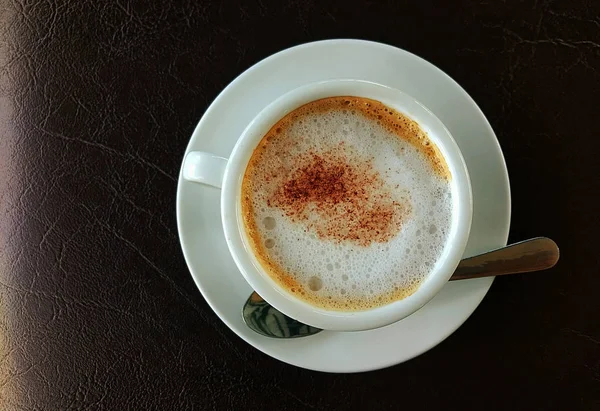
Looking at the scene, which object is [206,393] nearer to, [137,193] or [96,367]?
[96,367]

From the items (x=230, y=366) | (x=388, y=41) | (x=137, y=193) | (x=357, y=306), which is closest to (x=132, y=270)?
(x=137, y=193)

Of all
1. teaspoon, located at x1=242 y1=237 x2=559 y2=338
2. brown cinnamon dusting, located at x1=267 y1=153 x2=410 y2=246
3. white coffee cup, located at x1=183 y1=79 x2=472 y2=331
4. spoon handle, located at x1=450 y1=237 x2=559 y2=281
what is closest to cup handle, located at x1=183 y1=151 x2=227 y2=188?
white coffee cup, located at x1=183 y1=79 x2=472 y2=331

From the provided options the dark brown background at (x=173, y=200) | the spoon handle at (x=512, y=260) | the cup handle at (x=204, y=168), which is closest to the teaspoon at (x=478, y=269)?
the spoon handle at (x=512, y=260)

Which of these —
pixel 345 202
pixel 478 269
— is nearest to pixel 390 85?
pixel 345 202

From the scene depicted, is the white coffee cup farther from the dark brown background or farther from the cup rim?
the dark brown background

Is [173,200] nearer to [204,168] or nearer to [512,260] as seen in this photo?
[204,168]
